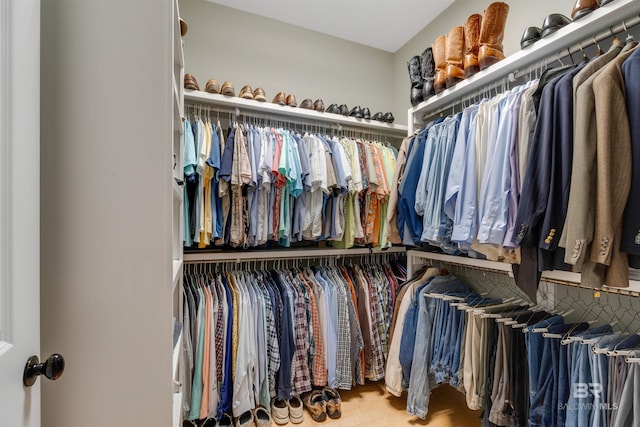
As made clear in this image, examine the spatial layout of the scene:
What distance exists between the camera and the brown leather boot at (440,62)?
174 cm

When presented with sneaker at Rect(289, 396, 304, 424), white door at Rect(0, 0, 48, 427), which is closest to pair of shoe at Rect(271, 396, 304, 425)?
sneaker at Rect(289, 396, 304, 424)

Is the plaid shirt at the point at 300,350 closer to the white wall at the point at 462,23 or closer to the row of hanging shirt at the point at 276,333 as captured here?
the row of hanging shirt at the point at 276,333

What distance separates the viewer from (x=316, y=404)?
183 cm

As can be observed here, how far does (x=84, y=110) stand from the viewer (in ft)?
2.35

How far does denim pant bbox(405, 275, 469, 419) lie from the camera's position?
5.64 feet

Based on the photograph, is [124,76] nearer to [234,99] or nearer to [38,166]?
[38,166]

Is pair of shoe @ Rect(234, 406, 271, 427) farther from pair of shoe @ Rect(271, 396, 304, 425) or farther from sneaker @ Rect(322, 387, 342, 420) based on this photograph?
sneaker @ Rect(322, 387, 342, 420)

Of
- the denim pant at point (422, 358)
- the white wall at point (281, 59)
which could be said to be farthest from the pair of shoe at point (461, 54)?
the denim pant at point (422, 358)

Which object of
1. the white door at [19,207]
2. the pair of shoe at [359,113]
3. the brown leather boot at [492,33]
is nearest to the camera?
the white door at [19,207]

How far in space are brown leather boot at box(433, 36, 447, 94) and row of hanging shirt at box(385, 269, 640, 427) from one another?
1.15 m

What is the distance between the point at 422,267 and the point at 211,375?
1482 millimetres

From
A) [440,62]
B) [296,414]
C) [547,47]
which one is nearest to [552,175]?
[547,47]

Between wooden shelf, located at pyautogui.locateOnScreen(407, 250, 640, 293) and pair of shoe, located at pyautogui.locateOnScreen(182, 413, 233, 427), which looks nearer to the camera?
wooden shelf, located at pyautogui.locateOnScreen(407, 250, 640, 293)

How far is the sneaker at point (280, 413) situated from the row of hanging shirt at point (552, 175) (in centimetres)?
132
